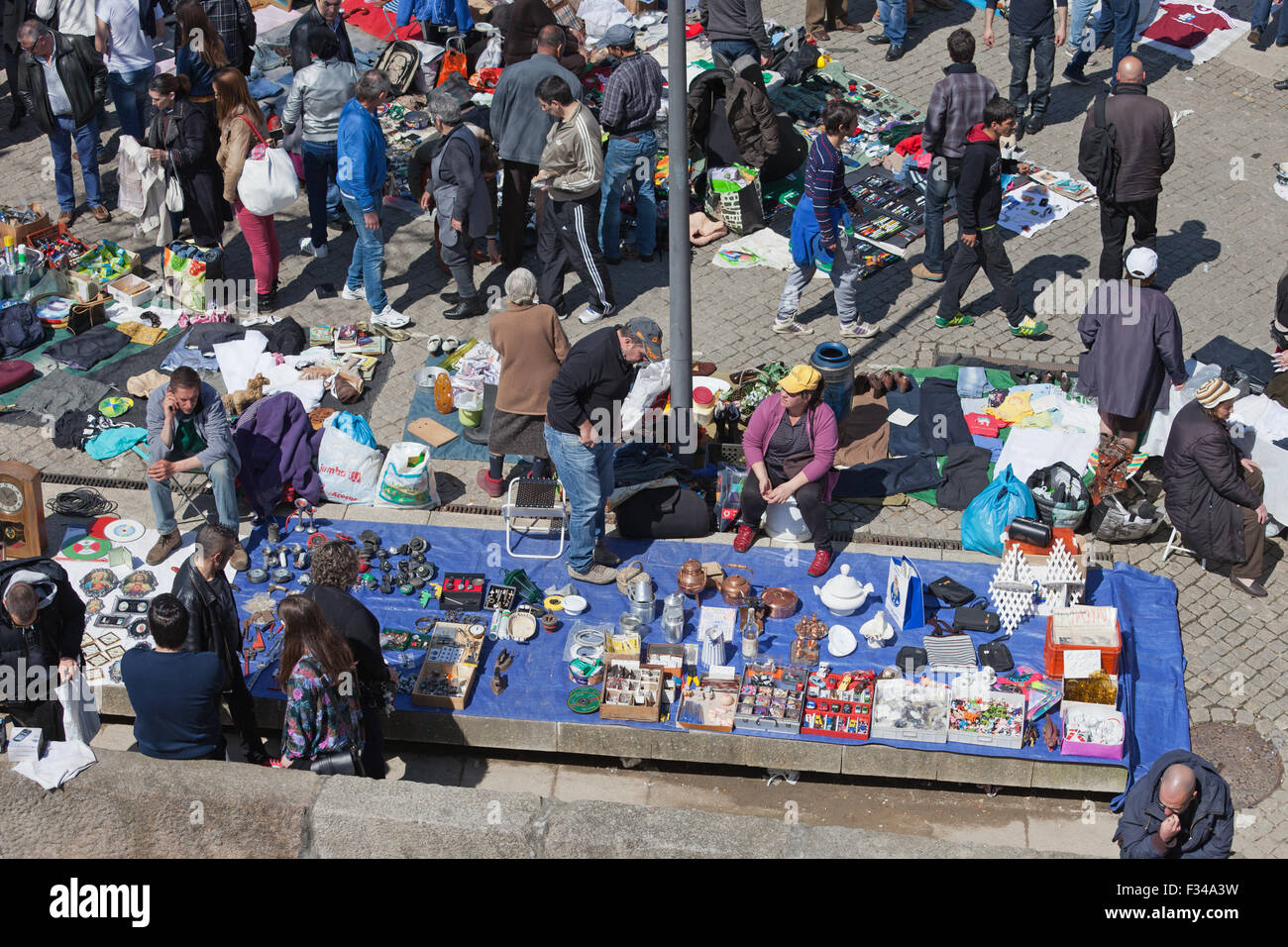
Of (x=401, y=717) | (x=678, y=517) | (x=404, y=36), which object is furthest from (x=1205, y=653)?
(x=404, y=36)

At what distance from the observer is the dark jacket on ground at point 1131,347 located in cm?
964

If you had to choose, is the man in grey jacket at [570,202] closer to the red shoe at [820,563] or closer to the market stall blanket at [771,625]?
the market stall blanket at [771,625]

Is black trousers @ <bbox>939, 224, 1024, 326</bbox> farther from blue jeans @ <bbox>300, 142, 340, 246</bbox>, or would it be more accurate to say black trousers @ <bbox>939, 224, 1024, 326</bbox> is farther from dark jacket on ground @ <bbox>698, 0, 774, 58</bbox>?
blue jeans @ <bbox>300, 142, 340, 246</bbox>

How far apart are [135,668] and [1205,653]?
242 inches

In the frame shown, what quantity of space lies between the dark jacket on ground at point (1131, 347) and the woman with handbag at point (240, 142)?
6442mm

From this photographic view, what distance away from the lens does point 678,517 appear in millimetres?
9312

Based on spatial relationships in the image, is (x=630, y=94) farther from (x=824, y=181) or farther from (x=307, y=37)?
(x=307, y=37)

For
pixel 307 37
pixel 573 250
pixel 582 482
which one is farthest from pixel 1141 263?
pixel 307 37

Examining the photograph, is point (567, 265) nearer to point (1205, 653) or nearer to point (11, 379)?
point (11, 379)

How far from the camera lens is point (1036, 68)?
45.0 ft

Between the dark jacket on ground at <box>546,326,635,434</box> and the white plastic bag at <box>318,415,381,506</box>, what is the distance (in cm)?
162

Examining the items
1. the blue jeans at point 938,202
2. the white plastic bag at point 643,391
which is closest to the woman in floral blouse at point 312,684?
the white plastic bag at point 643,391
